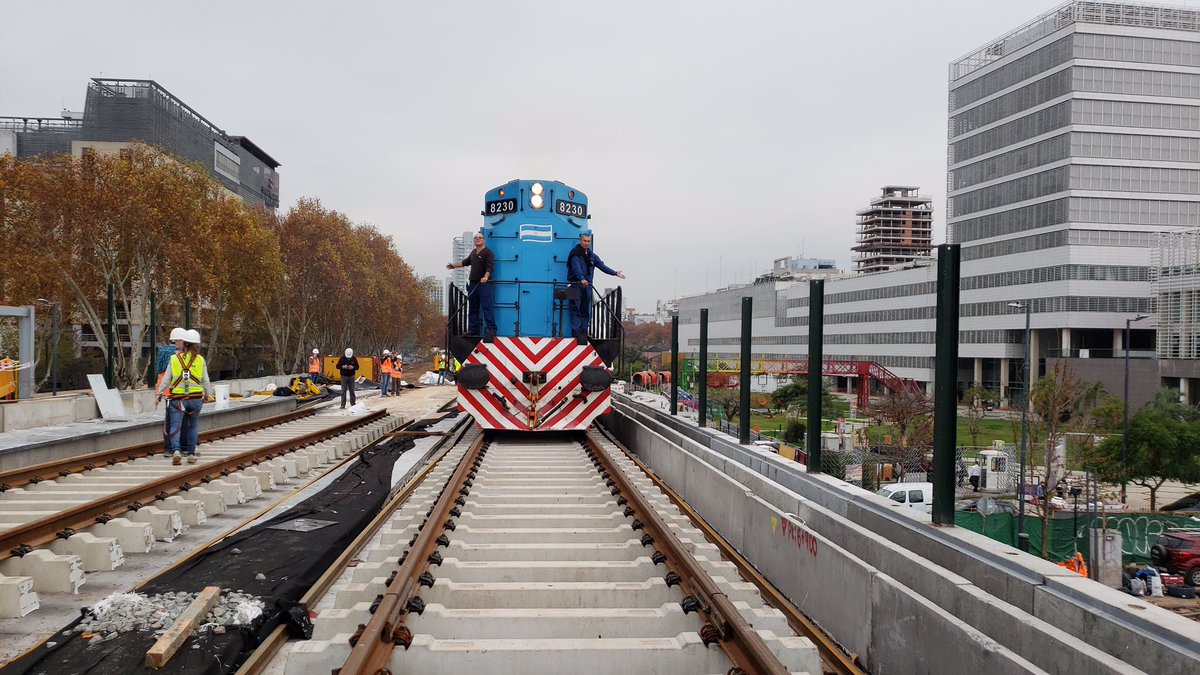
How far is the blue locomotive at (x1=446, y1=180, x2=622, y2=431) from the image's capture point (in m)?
11.5

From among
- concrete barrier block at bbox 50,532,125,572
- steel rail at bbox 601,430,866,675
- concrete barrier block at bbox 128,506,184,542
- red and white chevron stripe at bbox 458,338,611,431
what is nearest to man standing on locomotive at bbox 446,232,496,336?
red and white chevron stripe at bbox 458,338,611,431

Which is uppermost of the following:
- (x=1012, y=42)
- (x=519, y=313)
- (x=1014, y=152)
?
(x=1012, y=42)

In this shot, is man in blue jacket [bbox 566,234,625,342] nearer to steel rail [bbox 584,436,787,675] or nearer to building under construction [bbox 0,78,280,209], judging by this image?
steel rail [bbox 584,436,787,675]

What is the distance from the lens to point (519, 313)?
1238 cm

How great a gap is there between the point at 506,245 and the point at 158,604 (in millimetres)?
8718

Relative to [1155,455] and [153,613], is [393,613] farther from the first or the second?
[1155,455]

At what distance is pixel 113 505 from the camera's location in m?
6.39

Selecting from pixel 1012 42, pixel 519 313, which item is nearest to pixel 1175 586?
pixel 519 313

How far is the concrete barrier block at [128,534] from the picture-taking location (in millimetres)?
5855

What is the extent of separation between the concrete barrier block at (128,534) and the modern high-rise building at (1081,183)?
174 feet

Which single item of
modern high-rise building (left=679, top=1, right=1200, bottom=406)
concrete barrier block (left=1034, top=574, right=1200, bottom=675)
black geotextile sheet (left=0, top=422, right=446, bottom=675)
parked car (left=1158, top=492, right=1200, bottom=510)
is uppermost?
modern high-rise building (left=679, top=1, right=1200, bottom=406)

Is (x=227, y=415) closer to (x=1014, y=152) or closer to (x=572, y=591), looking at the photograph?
(x=572, y=591)

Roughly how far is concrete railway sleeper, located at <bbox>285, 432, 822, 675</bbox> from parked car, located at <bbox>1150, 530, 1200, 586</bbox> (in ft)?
45.0

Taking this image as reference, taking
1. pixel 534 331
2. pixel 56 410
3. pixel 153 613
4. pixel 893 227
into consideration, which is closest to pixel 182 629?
pixel 153 613
